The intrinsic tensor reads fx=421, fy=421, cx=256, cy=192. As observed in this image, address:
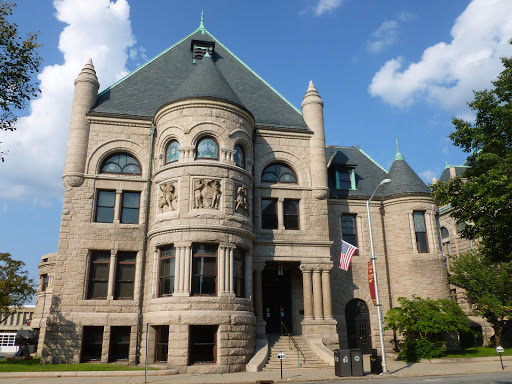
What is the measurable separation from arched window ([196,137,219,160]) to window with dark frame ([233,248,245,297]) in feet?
16.3

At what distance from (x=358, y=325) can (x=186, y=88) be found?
17135 millimetres

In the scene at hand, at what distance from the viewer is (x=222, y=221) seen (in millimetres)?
20344

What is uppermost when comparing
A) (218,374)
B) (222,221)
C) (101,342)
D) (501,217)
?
(222,221)

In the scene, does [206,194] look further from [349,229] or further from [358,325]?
[358,325]

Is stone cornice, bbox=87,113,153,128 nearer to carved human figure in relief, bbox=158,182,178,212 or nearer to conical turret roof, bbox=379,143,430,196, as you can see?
carved human figure in relief, bbox=158,182,178,212

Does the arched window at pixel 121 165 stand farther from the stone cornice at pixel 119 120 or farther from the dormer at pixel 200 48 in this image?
the dormer at pixel 200 48

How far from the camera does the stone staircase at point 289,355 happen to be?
63.8 ft

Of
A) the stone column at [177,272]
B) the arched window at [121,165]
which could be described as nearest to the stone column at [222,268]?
the stone column at [177,272]

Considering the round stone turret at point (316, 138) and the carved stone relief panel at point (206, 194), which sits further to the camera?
the round stone turret at point (316, 138)

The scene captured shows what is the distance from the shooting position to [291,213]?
2484cm

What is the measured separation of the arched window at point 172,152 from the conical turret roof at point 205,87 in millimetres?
2331

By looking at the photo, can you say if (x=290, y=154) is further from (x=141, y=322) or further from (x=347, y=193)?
(x=141, y=322)

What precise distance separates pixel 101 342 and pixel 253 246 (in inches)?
353

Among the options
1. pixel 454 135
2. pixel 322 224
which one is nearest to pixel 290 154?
pixel 322 224
